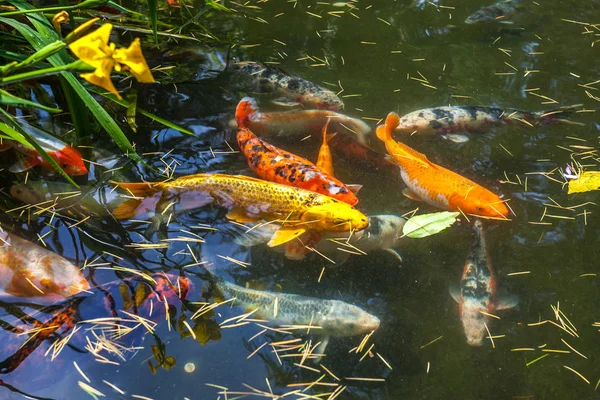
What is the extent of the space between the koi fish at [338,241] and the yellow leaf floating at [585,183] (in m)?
1.27

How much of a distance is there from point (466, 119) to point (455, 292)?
5.56ft

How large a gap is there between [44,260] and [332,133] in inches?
82.0

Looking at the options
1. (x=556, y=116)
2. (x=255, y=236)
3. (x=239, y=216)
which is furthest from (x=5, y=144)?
(x=556, y=116)

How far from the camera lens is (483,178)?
3.47 m

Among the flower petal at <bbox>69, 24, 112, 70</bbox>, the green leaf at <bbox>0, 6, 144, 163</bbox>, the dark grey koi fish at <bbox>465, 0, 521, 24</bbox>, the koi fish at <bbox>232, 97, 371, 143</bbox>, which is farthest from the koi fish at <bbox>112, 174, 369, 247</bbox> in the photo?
the dark grey koi fish at <bbox>465, 0, 521, 24</bbox>

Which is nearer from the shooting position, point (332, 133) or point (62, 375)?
point (62, 375)

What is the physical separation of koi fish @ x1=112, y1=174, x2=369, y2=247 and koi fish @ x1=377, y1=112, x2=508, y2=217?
1.97 feet

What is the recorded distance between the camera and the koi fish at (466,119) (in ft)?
12.6

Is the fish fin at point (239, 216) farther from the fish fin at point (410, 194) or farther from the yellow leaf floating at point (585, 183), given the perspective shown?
the yellow leaf floating at point (585, 183)

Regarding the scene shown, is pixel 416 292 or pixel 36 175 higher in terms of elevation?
pixel 36 175

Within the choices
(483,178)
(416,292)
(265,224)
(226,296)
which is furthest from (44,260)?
(483,178)

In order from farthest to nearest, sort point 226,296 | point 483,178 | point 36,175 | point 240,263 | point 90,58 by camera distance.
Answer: point 483,178 < point 36,175 < point 240,263 < point 226,296 < point 90,58

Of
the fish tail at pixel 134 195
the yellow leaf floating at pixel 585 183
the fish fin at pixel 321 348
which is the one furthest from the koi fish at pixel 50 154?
the yellow leaf floating at pixel 585 183

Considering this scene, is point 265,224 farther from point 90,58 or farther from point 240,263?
point 90,58
